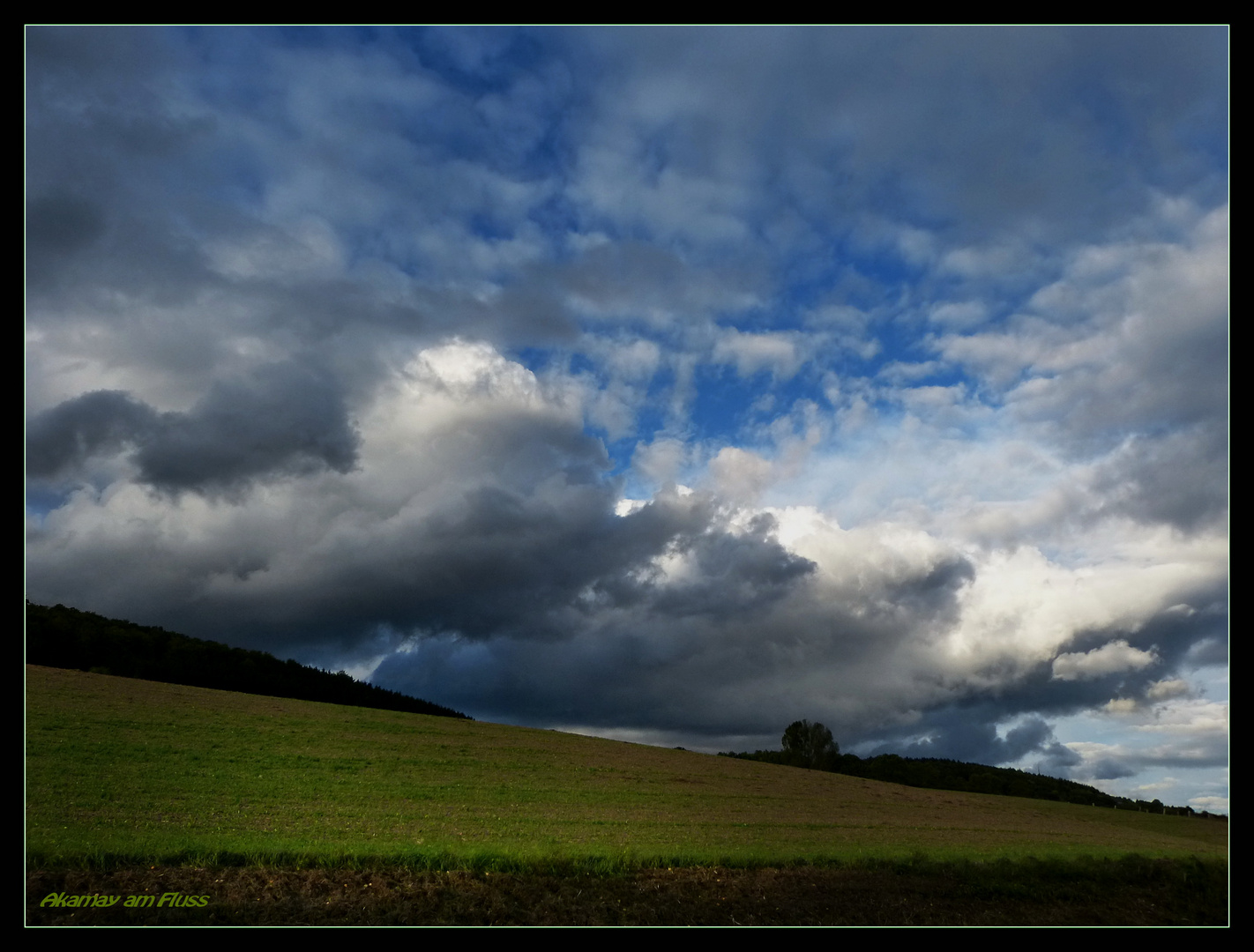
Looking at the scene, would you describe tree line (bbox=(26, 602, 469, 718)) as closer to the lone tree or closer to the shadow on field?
the lone tree

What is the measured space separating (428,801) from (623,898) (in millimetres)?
20611

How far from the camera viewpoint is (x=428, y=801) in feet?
122

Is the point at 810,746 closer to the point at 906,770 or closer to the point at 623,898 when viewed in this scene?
the point at 906,770

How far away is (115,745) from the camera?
132 feet

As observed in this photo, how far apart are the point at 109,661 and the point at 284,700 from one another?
33811 millimetres

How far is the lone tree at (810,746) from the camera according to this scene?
111188mm

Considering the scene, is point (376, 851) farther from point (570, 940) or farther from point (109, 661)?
point (109, 661)

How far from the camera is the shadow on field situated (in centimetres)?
1695

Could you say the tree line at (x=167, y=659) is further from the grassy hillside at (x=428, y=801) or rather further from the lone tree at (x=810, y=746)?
the lone tree at (x=810, y=746)

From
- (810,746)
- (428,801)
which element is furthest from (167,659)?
(810,746)

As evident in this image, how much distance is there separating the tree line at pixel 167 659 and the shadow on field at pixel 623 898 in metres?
63.6

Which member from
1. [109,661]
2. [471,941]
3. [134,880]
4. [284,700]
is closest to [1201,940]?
[471,941]

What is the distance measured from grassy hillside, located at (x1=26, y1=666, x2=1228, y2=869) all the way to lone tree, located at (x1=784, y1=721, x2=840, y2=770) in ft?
119

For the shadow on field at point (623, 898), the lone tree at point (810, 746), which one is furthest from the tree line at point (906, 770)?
the shadow on field at point (623, 898)
